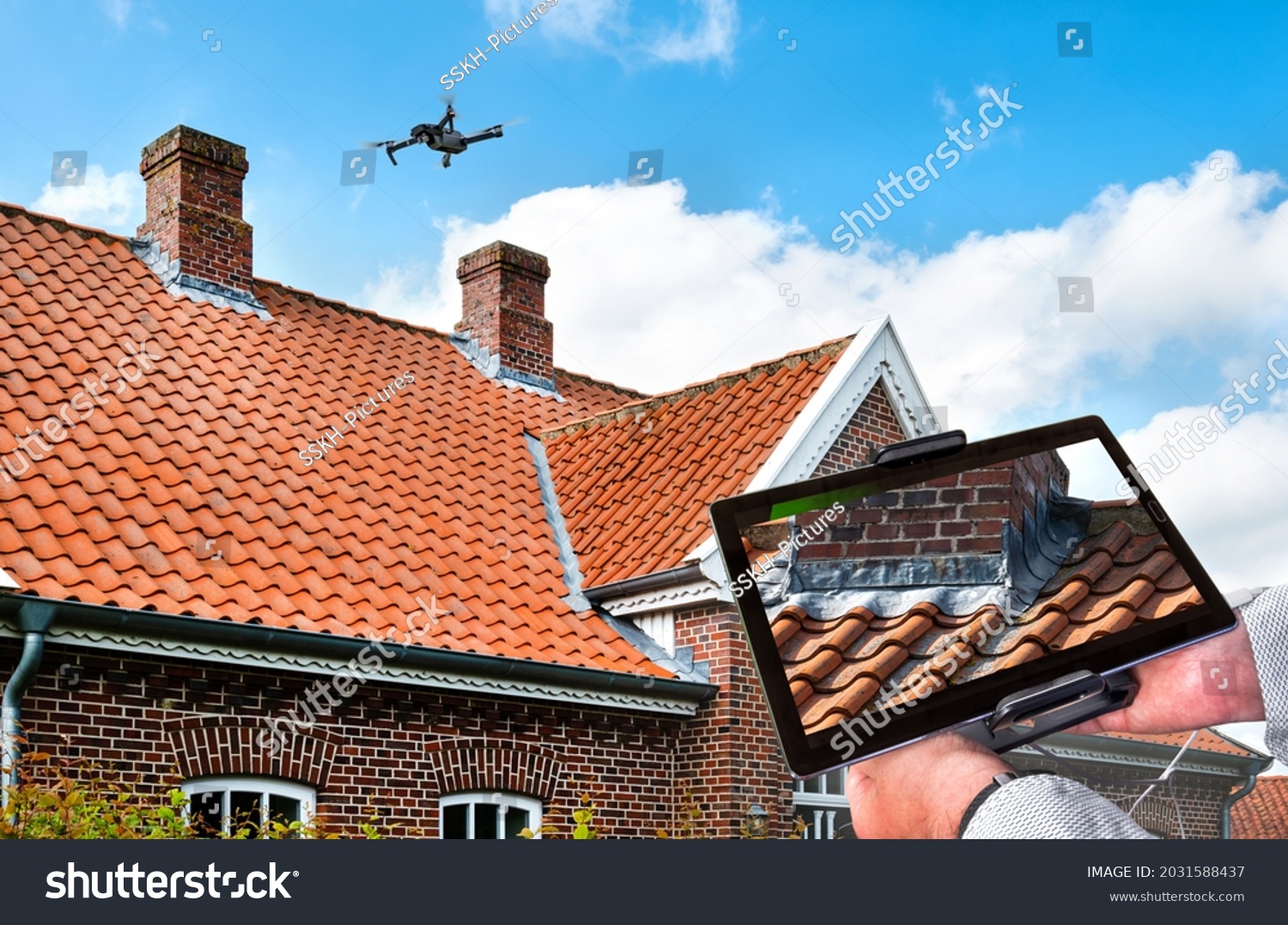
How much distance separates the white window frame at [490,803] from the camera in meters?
9.03

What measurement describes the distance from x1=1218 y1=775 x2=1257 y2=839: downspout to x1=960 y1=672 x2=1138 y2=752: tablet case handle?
0.54m

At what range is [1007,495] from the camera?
1.27 meters

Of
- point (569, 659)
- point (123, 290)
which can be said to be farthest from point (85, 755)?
point (123, 290)

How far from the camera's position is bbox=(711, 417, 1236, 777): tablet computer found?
1.16 meters

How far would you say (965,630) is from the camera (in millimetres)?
1279

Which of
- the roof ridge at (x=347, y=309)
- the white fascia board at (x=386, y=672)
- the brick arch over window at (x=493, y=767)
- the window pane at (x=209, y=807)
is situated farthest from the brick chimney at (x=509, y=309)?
the window pane at (x=209, y=807)

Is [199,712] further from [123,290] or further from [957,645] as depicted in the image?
[957,645]

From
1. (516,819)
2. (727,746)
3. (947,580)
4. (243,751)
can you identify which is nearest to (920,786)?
(947,580)

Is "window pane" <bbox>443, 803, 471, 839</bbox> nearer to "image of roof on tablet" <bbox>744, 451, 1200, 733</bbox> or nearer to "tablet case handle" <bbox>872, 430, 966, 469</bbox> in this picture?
"image of roof on tablet" <bbox>744, 451, 1200, 733</bbox>

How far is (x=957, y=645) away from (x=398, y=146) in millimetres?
12393
